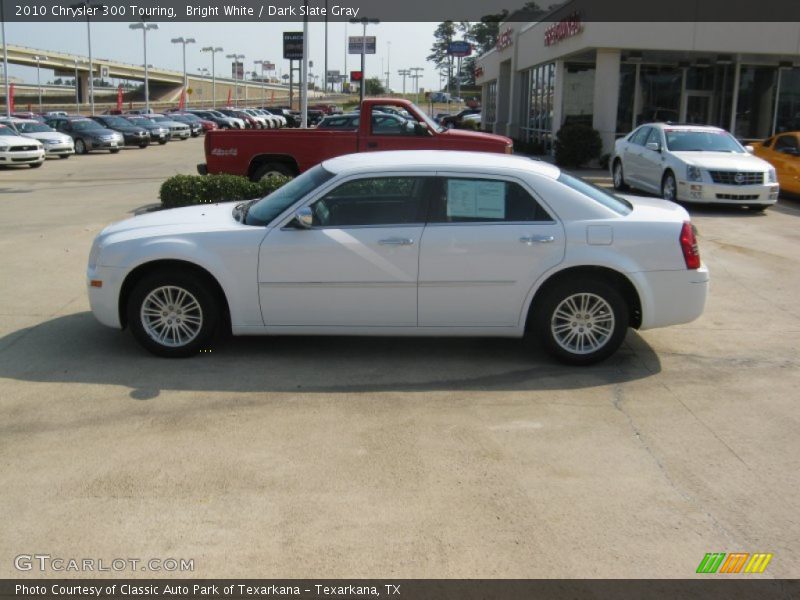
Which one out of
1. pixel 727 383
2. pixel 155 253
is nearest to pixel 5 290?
pixel 155 253

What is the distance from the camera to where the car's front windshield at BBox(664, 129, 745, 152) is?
16750 mm

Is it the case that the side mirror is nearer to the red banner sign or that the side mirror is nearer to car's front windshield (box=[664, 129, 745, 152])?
car's front windshield (box=[664, 129, 745, 152])

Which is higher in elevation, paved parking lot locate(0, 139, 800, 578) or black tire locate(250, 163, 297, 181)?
black tire locate(250, 163, 297, 181)

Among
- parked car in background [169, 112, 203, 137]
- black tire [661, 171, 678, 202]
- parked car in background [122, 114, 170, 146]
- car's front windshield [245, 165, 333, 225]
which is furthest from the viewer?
parked car in background [169, 112, 203, 137]

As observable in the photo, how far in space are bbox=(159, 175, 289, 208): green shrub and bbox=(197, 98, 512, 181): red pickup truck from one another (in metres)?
2.18

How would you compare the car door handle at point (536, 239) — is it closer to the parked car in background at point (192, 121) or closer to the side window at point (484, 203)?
the side window at point (484, 203)

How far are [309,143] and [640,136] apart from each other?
7.53 m

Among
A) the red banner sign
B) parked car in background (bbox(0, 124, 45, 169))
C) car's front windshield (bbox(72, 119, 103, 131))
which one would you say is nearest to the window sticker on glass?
the red banner sign

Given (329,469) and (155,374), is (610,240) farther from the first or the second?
(155,374)

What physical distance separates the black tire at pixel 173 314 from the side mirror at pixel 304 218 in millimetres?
873

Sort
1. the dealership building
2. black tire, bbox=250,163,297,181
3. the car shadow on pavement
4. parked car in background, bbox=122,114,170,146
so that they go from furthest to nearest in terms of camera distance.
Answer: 1. parked car in background, bbox=122,114,170,146
2. the dealership building
3. black tire, bbox=250,163,297,181
4. the car shadow on pavement

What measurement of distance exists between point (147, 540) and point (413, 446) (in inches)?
67.5

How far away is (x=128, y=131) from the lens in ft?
132

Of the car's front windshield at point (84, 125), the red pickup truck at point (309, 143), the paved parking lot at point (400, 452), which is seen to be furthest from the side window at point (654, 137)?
the car's front windshield at point (84, 125)
